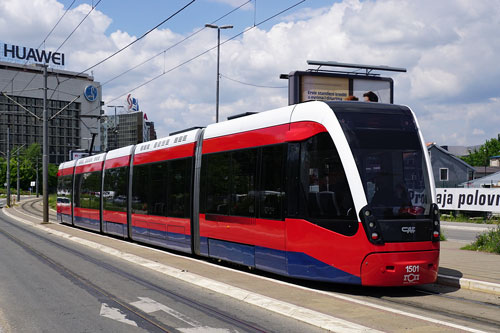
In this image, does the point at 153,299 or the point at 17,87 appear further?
the point at 17,87

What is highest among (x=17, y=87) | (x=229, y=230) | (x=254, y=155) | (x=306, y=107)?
(x=17, y=87)

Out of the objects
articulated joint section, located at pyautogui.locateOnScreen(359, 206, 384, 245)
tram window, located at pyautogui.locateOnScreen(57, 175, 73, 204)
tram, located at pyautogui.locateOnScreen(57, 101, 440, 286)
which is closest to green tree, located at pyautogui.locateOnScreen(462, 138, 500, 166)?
tram window, located at pyautogui.locateOnScreen(57, 175, 73, 204)

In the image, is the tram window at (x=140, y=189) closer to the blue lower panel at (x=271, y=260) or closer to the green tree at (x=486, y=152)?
the blue lower panel at (x=271, y=260)

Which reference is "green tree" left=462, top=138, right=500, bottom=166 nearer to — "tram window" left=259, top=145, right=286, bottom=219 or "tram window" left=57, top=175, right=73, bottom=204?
"tram window" left=57, top=175, right=73, bottom=204

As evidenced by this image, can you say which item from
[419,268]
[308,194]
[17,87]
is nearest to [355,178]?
[308,194]

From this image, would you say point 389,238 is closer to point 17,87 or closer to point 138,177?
point 138,177

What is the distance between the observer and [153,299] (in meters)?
9.22

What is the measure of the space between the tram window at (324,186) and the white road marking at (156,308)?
2785 millimetres

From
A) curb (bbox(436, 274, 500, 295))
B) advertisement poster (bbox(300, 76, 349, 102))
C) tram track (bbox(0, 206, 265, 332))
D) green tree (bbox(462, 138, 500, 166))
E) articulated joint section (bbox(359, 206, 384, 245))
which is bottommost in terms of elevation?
tram track (bbox(0, 206, 265, 332))

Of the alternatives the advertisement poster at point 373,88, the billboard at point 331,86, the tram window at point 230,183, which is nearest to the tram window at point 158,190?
the tram window at point 230,183

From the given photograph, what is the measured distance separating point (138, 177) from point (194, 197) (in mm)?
5016

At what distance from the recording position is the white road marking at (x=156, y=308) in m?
7.62

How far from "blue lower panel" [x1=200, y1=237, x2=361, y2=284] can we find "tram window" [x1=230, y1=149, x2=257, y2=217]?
0.71 m

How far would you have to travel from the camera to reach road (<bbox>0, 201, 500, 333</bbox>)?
288 inches
